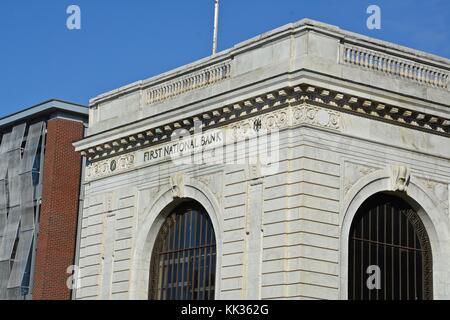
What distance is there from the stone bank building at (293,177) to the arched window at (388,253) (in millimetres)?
48

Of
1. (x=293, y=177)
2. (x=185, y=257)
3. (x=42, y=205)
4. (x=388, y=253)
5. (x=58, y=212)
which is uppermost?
(x=42, y=205)

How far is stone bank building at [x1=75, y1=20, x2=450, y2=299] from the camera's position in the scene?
33562 millimetres

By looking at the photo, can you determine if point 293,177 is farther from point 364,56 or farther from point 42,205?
point 42,205

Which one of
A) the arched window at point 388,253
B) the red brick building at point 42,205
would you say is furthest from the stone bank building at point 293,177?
the red brick building at point 42,205

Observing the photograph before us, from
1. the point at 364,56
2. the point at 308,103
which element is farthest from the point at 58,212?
the point at 364,56

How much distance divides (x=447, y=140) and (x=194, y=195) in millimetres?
8995

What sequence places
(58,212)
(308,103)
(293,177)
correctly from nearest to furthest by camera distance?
(293,177) → (308,103) → (58,212)

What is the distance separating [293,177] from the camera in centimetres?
3359

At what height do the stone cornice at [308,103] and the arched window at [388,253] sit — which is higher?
the stone cornice at [308,103]

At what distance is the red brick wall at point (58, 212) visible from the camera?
49344 mm

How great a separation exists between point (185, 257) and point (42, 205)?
14093 millimetres

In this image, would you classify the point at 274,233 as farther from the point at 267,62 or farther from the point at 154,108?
the point at 154,108

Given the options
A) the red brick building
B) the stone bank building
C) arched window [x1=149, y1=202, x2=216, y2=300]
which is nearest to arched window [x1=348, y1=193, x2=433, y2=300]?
the stone bank building

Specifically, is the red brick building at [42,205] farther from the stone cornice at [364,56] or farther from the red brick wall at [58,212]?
the stone cornice at [364,56]
